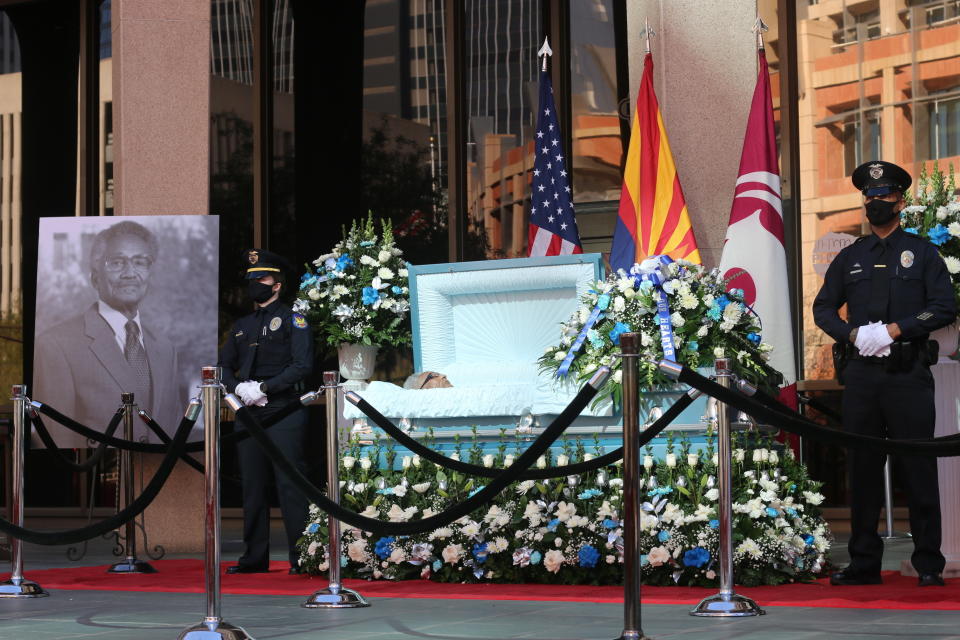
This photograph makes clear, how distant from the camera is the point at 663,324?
25.1 feet

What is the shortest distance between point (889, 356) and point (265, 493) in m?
4.04

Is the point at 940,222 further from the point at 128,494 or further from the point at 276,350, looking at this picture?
the point at 128,494

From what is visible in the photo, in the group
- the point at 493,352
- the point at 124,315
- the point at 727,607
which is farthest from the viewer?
the point at 124,315

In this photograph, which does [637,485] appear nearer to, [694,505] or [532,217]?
[694,505]

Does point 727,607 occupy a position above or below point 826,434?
below

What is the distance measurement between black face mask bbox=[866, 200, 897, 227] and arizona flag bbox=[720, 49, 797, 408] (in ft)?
8.31

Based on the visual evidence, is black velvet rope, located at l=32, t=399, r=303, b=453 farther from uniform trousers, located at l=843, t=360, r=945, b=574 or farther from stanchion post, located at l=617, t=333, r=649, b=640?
uniform trousers, located at l=843, t=360, r=945, b=574

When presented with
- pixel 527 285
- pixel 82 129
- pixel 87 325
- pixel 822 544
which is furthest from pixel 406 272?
pixel 82 129

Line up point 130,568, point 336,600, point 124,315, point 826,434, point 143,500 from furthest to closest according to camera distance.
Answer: point 124,315
point 130,568
point 336,600
point 143,500
point 826,434

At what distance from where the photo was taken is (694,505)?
738 centimetres

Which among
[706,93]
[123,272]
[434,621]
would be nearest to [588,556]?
[434,621]

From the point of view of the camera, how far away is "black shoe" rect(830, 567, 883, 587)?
707 centimetres

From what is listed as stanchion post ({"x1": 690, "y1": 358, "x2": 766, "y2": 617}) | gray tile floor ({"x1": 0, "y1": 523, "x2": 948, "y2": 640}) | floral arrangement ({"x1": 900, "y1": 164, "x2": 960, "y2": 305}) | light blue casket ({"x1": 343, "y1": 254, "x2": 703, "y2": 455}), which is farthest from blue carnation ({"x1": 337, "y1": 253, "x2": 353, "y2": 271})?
stanchion post ({"x1": 690, "y1": 358, "x2": 766, "y2": 617})

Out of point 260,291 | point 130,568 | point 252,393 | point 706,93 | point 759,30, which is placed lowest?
point 130,568
